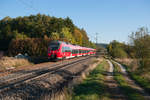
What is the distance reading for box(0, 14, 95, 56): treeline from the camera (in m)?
34.5

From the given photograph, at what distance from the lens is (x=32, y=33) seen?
56531 mm

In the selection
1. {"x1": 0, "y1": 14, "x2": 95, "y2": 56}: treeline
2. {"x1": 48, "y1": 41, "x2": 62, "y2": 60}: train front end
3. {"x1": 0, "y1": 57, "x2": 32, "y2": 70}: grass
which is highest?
{"x1": 0, "y1": 14, "x2": 95, "y2": 56}: treeline

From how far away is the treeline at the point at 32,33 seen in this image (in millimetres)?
34500

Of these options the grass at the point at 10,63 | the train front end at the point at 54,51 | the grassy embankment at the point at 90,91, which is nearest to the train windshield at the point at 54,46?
the train front end at the point at 54,51

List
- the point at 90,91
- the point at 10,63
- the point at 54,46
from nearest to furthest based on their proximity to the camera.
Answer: the point at 90,91 < the point at 10,63 < the point at 54,46

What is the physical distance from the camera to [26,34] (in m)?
57.8

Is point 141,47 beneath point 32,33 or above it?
beneath

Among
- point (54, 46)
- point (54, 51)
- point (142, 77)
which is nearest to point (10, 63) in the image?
point (54, 51)

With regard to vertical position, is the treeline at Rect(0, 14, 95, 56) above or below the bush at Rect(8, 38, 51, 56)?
above

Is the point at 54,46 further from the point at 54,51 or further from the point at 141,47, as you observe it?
the point at 141,47

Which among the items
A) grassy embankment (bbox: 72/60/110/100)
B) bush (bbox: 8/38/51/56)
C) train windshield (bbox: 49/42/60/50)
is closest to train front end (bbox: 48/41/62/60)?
train windshield (bbox: 49/42/60/50)

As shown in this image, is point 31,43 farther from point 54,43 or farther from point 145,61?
point 145,61

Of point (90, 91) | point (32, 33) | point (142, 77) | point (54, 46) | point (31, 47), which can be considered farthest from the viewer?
point (32, 33)

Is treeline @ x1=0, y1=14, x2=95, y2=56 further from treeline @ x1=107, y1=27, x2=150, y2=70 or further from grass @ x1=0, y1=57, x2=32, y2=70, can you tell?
treeline @ x1=107, y1=27, x2=150, y2=70
